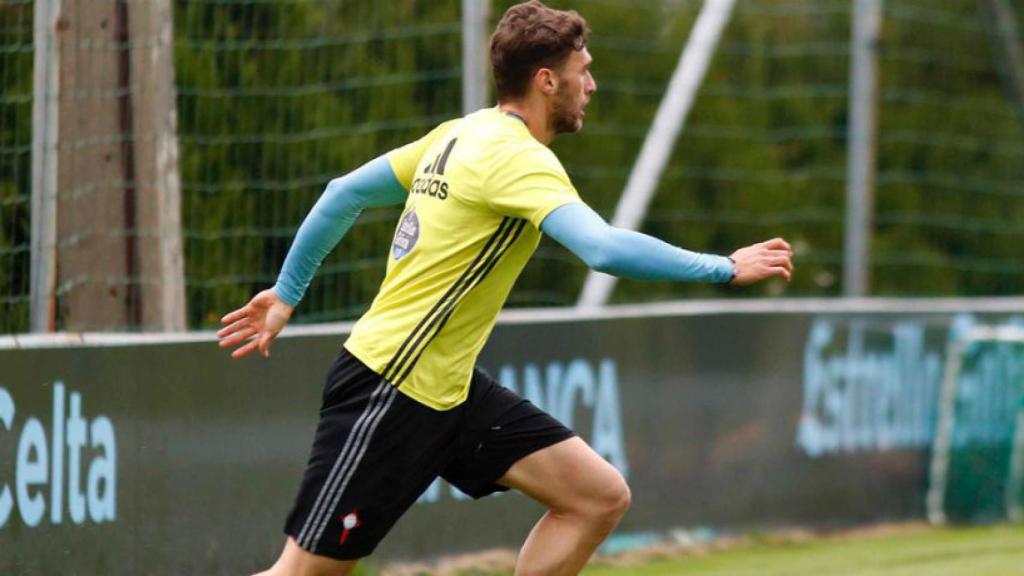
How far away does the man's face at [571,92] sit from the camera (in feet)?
19.0

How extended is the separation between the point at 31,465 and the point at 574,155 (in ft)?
12.6

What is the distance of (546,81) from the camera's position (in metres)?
5.77

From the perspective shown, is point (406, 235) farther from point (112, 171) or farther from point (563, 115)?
point (112, 171)

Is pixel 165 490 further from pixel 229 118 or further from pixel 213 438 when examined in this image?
pixel 229 118

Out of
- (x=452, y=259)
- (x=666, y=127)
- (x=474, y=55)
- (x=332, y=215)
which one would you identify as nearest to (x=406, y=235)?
(x=452, y=259)

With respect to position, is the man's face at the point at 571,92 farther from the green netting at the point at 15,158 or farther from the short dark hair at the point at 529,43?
the green netting at the point at 15,158

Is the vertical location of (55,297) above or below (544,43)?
below

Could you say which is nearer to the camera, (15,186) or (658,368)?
(15,186)

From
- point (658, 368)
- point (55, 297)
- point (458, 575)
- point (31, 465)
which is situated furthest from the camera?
point (658, 368)

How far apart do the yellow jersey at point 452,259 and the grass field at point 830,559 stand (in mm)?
2429

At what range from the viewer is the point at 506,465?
238 inches

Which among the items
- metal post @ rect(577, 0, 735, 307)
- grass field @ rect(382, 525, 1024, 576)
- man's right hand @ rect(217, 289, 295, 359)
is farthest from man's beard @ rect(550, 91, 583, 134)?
metal post @ rect(577, 0, 735, 307)

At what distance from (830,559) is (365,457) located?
4.12 m

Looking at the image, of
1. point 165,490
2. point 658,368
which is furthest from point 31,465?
point 658,368
